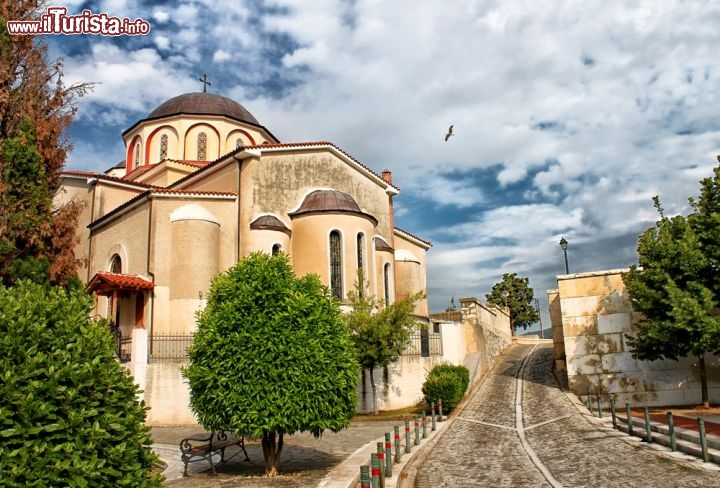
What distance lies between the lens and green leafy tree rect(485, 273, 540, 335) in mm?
56562

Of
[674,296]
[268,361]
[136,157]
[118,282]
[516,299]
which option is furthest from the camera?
[516,299]

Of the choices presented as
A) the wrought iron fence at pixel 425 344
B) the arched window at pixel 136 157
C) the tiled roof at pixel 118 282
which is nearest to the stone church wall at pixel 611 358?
the wrought iron fence at pixel 425 344

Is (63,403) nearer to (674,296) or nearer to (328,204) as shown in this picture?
(674,296)

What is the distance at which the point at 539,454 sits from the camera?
11930 mm

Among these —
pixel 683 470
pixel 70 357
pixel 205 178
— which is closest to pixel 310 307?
pixel 70 357

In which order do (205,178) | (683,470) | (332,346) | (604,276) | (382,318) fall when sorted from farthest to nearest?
(205,178) < (604,276) < (382,318) < (332,346) < (683,470)

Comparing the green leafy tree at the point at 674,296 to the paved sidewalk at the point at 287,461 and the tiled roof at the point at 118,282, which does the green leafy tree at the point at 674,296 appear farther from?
the tiled roof at the point at 118,282

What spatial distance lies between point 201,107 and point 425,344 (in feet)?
61.0

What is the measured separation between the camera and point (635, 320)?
62.4 feet

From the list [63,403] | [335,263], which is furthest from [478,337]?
[63,403]

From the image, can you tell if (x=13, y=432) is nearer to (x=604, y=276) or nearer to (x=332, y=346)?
(x=332, y=346)

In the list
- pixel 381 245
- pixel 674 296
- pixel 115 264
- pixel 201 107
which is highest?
pixel 201 107

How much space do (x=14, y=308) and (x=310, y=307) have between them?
19.0ft

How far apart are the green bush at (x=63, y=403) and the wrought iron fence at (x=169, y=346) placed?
13.8 m
